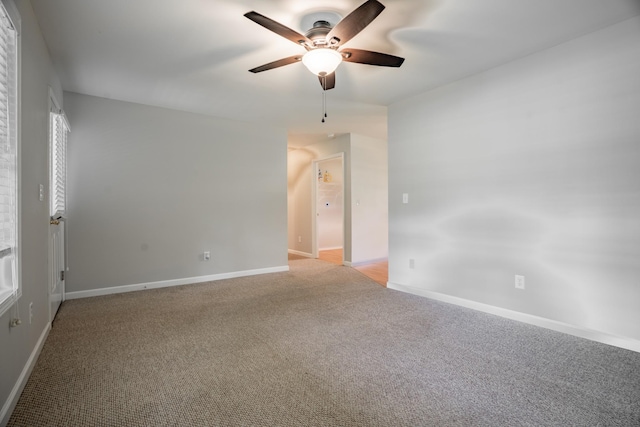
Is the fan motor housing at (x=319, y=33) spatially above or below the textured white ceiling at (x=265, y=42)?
below

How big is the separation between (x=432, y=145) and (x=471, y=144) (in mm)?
469

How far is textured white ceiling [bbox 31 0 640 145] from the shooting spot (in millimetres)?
2133

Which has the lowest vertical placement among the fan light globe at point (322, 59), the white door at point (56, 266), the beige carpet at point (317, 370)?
the beige carpet at point (317, 370)

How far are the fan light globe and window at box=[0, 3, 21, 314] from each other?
1.64m

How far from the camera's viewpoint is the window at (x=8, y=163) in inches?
61.8

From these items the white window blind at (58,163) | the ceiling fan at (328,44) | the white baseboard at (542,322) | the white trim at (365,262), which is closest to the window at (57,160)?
the white window blind at (58,163)

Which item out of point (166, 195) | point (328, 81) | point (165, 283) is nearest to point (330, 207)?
point (166, 195)

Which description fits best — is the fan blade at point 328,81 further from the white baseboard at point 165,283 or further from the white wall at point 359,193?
the white baseboard at point 165,283

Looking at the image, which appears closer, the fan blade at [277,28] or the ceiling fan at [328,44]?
the fan blade at [277,28]

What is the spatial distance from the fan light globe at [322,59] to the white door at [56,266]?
2.59 meters

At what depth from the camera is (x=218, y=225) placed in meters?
4.59

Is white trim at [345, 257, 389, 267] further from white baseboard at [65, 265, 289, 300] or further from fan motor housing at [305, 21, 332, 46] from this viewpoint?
fan motor housing at [305, 21, 332, 46]

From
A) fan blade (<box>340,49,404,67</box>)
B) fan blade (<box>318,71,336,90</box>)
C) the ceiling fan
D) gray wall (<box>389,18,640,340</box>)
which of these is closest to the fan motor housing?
the ceiling fan

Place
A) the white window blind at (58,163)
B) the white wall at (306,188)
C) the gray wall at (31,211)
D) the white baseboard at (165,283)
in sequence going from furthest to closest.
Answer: the white wall at (306,188), the white baseboard at (165,283), the white window blind at (58,163), the gray wall at (31,211)
